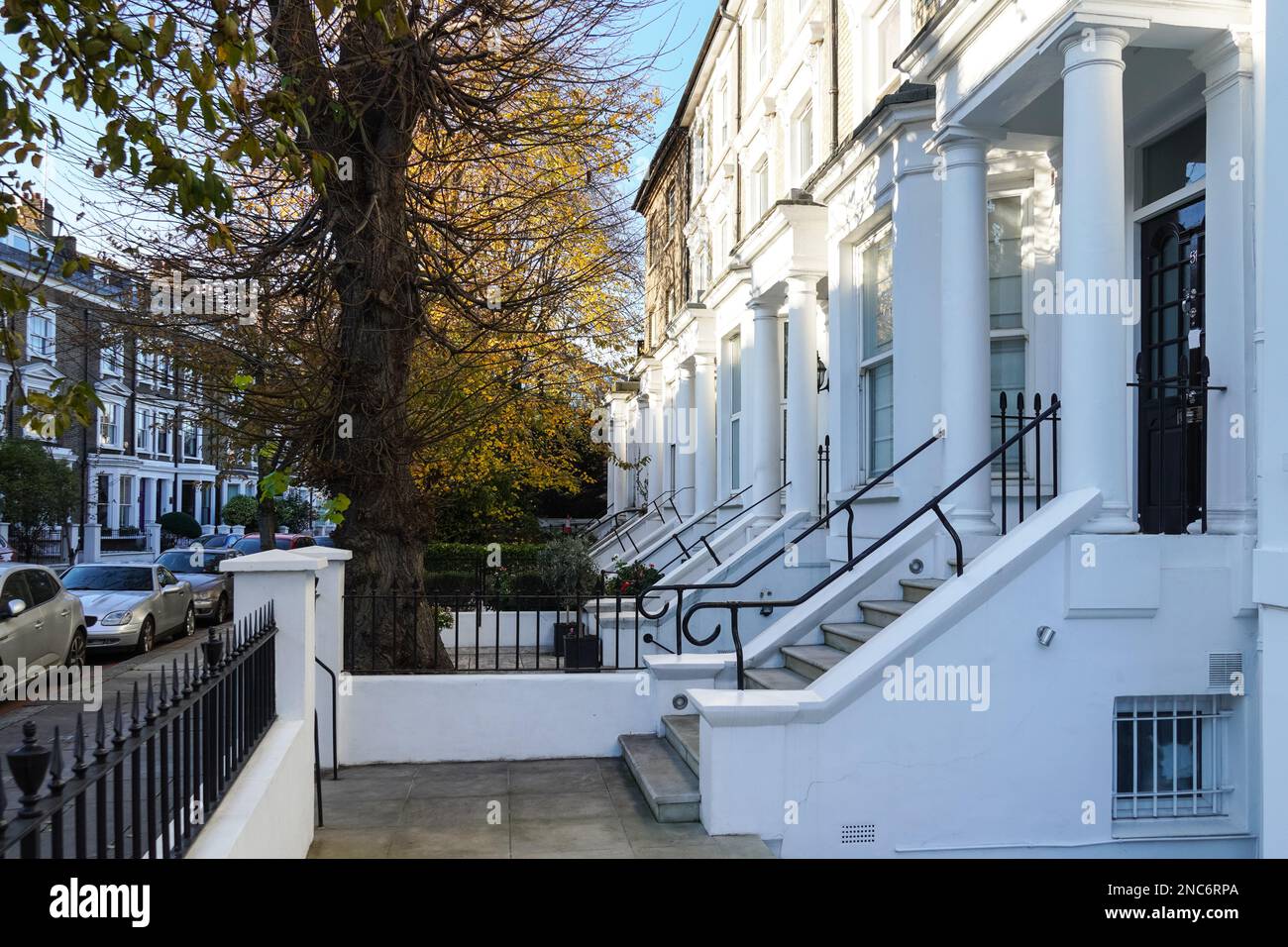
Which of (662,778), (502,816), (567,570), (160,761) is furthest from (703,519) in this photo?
(160,761)

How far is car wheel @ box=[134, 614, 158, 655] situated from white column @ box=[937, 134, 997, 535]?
13.9 metres

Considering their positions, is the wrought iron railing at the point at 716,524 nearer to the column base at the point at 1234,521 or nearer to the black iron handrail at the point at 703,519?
the black iron handrail at the point at 703,519

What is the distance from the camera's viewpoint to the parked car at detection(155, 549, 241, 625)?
22.4 metres

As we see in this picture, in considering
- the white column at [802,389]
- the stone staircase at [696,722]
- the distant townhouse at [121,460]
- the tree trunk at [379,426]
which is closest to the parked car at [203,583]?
the distant townhouse at [121,460]

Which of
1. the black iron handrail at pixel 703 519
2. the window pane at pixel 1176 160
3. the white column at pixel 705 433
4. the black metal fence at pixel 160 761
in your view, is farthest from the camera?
the white column at pixel 705 433

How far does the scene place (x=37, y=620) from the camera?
12.8m

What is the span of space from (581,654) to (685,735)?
317 cm

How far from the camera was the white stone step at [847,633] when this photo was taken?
26.7 ft

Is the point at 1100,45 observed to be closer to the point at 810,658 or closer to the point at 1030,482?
the point at 1030,482

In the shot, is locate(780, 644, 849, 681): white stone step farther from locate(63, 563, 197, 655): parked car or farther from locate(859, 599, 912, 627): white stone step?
locate(63, 563, 197, 655): parked car

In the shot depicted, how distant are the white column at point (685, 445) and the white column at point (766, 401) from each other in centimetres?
663

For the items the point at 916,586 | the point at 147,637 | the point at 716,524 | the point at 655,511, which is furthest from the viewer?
the point at 655,511

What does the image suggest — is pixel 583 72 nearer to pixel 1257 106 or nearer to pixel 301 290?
pixel 301 290
